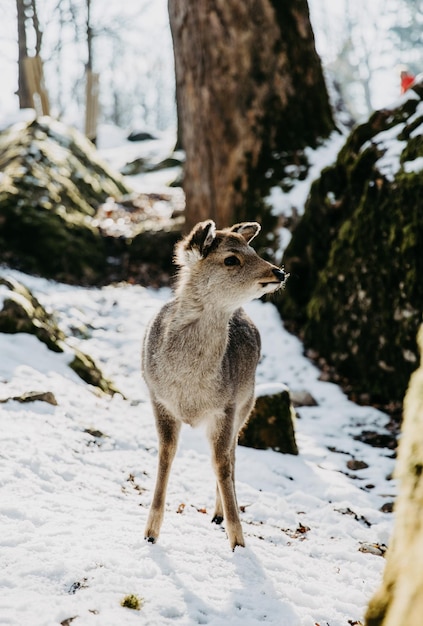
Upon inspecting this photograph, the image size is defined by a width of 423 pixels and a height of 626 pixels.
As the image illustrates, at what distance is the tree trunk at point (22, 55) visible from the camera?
2528cm

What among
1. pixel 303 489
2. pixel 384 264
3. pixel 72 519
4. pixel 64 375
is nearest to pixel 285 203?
pixel 384 264

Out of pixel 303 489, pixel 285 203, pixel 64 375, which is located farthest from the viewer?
pixel 285 203

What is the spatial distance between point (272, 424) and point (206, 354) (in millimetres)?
2484

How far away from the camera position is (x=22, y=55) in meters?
25.9

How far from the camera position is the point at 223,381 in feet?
13.4

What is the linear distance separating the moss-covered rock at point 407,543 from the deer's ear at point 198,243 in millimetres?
2423

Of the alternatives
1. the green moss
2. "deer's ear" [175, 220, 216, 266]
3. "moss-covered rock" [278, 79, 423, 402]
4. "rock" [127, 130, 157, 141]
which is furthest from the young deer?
"rock" [127, 130, 157, 141]

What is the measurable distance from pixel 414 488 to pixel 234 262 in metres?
2.69

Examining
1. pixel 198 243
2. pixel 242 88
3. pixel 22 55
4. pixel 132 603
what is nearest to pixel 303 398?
pixel 198 243

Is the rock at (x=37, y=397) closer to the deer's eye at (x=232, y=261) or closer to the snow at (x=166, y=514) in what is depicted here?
the snow at (x=166, y=514)

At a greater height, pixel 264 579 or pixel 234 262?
pixel 234 262

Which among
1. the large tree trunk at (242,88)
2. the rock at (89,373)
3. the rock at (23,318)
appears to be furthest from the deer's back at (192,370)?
the large tree trunk at (242,88)

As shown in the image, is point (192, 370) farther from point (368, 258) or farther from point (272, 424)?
point (368, 258)

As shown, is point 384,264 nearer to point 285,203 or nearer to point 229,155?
point 285,203
